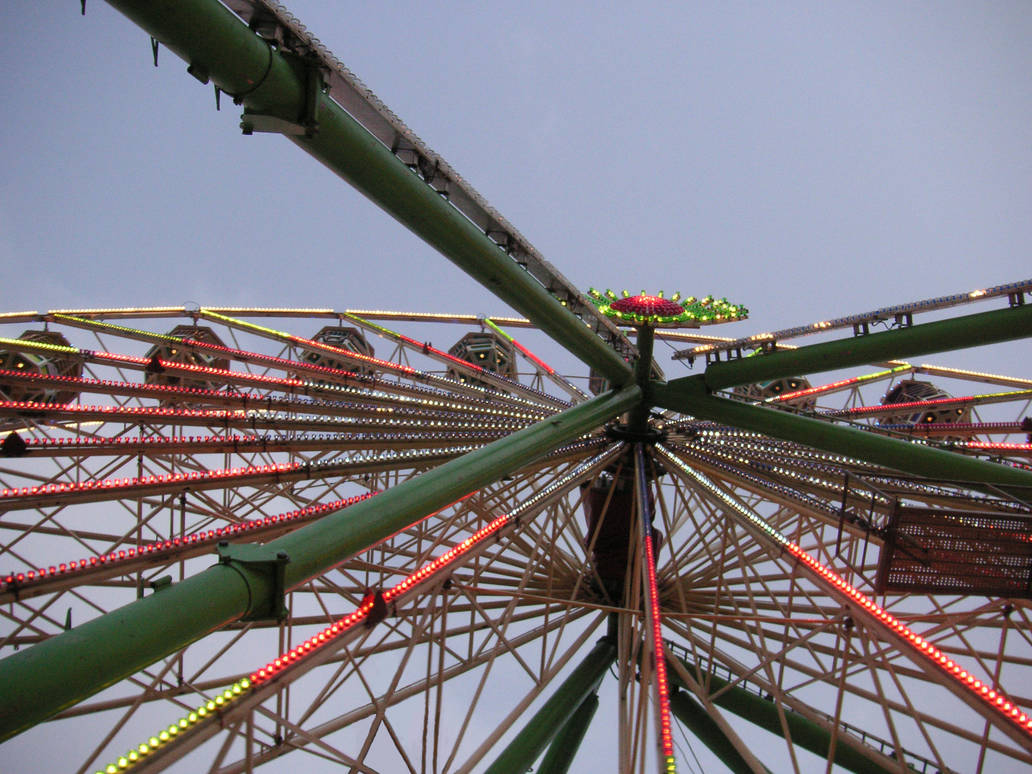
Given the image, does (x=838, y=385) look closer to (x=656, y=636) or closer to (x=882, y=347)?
(x=882, y=347)

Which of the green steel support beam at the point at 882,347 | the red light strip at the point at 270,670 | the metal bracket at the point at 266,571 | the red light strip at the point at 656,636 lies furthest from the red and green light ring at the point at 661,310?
the metal bracket at the point at 266,571

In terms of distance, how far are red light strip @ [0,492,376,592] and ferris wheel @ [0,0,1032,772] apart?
0.15 ft

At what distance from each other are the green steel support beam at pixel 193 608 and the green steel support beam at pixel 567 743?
9953 millimetres

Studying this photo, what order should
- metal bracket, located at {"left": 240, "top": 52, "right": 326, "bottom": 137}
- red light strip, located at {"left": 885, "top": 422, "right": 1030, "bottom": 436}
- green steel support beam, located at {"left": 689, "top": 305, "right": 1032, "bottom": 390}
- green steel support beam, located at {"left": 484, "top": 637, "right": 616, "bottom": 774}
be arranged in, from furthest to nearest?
red light strip, located at {"left": 885, "top": 422, "right": 1030, "bottom": 436} → green steel support beam, located at {"left": 484, "top": 637, "right": 616, "bottom": 774} → green steel support beam, located at {"left": 689, "top": 305, "right": 1032, "bottom": 390} → metal bracket, located at {"left": 240, "top": 52, "right": 326, "bottom": 137}

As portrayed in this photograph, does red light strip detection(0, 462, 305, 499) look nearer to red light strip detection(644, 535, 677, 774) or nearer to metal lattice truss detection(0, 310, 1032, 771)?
metal lattice truss detection(0, 310, 1032, 771)

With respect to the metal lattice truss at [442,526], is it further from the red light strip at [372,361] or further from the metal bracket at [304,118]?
the metal bracket at [304,118]

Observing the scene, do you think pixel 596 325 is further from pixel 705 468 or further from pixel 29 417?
pixel 29 417

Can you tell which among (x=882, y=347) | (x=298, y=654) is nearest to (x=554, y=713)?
(x=298, y=654)

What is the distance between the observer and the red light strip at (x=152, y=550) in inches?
371

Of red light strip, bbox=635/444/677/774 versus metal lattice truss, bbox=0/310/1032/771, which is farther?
metal lattice truss, bbox=0/310/1032/771

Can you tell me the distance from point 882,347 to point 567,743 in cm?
1109

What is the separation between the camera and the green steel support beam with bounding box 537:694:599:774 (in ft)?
55.9

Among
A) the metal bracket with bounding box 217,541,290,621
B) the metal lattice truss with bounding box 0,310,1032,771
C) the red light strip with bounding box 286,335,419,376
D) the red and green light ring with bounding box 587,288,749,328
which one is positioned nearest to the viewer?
the metal bracket with bounding box 217,541,290,621

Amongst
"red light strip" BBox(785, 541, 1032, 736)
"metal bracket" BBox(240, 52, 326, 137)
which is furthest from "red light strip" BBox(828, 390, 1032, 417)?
"metal bracket" BBox(240, 52, 326, 137)
